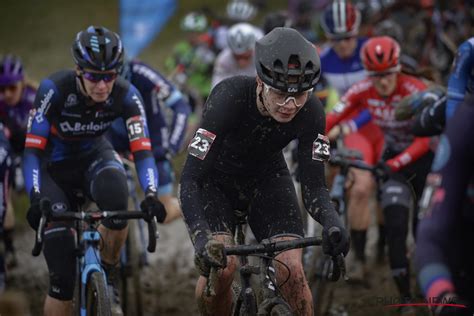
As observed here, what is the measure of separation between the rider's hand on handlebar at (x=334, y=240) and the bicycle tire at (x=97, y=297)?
1.62m

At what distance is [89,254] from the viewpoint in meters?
5.85

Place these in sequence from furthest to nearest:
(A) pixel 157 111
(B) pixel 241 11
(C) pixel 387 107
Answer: (B) pixel 241 11 → (A) pixel 157 111 → (C) pixel 387 107

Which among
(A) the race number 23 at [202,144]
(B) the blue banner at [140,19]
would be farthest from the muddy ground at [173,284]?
(B) the blue banner at [140,19]

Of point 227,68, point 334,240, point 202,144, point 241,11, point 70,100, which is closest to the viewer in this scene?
point 334,240

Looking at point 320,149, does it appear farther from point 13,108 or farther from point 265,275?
point 13,108

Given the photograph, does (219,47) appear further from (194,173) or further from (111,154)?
(194,173)

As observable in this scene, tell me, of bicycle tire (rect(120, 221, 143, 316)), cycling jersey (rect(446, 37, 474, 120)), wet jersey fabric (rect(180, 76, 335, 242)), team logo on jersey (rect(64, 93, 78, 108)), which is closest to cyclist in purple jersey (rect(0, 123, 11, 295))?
bicycle tire (rect(120, 221, 143, 316))

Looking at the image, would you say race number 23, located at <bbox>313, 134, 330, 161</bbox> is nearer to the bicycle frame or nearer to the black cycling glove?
the black cycling glove

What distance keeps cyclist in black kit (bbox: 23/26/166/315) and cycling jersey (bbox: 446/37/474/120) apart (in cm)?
229

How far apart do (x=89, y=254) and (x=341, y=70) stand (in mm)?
4878

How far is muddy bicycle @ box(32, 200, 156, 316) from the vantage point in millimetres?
5578

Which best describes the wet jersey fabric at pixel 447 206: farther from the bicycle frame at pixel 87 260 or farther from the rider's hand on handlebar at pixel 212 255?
the bicycle frame at pixel 87 260

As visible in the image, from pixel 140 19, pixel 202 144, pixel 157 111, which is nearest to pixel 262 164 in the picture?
pixel 202 144

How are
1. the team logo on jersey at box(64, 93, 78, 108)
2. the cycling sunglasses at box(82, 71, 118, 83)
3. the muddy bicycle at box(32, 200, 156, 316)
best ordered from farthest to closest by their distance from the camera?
the team logo on jersey at box(64, 93, 78, 108), the cycling sunglasses at box(82, 71, 118, 83), the muddy bicycle at box(32, 200, 156, 316)
